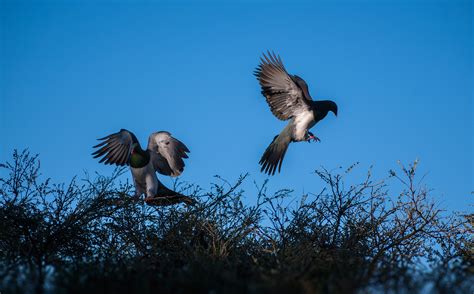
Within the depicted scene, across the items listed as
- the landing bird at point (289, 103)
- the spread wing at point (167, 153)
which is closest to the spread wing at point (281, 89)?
the landing bird at point (289, 103)

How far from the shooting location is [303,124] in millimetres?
9359

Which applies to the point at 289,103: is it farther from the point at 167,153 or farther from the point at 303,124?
the point at 167,153

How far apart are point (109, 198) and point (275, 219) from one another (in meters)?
1.87

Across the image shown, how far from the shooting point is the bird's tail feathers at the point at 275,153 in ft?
31.4

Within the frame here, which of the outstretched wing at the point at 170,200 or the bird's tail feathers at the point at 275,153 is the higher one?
the bird's tail feathers at the point at 275,153

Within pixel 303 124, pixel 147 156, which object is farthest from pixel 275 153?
pixel 147 156

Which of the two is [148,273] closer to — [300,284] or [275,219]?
[300,284]

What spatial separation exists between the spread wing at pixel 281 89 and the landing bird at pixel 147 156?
60.3 inches

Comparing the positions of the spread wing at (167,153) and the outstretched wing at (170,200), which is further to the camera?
the spread wing at (167,153)

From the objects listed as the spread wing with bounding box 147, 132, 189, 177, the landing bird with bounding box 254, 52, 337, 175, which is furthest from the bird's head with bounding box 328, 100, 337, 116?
the spread wing with bounding box 147, 132, 189, 177

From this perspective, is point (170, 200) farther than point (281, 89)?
No

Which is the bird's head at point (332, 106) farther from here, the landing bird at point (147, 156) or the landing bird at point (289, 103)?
the landing bird at point (147, 156)

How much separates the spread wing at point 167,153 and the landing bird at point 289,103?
4.14 ft

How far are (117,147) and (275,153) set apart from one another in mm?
2420
